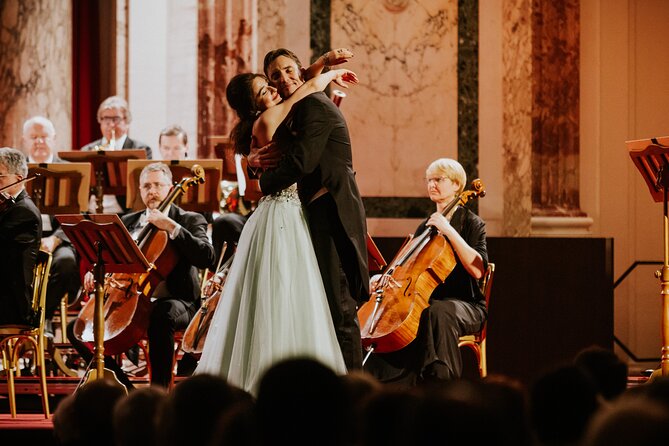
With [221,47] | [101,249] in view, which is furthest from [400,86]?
[101,249]

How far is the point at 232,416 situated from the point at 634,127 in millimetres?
7220

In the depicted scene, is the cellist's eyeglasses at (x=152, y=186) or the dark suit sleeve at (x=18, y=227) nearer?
the dark suit sleeve at (x=18, y=227)

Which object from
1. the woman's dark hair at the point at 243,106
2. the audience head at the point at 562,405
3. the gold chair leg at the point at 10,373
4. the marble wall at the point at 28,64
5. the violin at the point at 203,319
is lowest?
the gold chair leg at the point at 10,373

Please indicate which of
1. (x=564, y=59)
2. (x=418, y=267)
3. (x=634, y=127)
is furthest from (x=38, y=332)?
(x=634, y=127)

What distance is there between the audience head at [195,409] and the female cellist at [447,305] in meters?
3.06

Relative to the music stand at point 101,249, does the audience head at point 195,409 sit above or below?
below

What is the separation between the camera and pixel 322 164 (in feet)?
12.4

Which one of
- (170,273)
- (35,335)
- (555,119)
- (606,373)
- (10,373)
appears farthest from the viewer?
(555,119)

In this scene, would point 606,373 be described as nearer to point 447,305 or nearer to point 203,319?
point 447,305

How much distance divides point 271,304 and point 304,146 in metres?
0.58

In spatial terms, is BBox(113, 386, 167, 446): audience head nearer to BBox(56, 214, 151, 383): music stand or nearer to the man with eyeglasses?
BBox(56, 214, 151, 383): music stand

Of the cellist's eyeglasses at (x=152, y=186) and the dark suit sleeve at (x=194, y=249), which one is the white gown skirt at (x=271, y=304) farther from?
the cellist's eyeglasses at (x=152, y=186)

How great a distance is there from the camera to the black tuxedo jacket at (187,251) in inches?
204

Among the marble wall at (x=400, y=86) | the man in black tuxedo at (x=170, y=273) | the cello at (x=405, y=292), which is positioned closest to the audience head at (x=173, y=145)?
the man in black tuxedo at (x=170, y=273)
